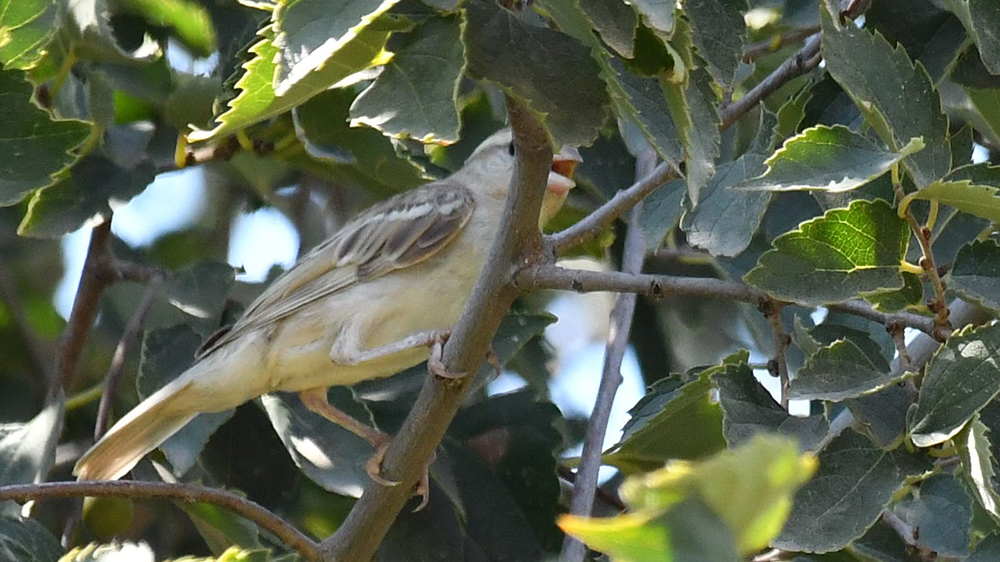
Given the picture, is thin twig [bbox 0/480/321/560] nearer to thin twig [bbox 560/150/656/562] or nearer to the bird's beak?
thin twig [bbox 560/150/656/562]

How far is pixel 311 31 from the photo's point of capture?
1278 millimetres

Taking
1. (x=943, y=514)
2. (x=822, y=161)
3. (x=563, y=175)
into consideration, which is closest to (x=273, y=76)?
(x=822, y=161)

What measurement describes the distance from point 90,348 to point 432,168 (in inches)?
49.0

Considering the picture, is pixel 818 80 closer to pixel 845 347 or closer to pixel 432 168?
pixel 845 347

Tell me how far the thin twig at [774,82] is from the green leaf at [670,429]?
1.73 ft

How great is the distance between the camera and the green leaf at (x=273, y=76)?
136 cm

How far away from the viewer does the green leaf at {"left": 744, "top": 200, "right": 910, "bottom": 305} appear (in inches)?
69.2

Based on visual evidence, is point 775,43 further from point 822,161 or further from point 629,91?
point 629,91

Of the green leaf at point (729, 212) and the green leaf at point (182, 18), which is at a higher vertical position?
the green leaf at point (182, 18)

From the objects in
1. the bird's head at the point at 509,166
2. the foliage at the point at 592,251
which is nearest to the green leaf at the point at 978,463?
the foliage at the point at 592,251

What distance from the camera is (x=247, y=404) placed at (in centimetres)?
330

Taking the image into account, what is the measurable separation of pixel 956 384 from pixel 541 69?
2.36 feet

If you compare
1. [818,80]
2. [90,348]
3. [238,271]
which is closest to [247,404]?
[238,271]

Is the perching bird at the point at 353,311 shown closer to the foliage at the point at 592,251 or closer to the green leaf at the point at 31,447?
the foliage at the point at 592,251
